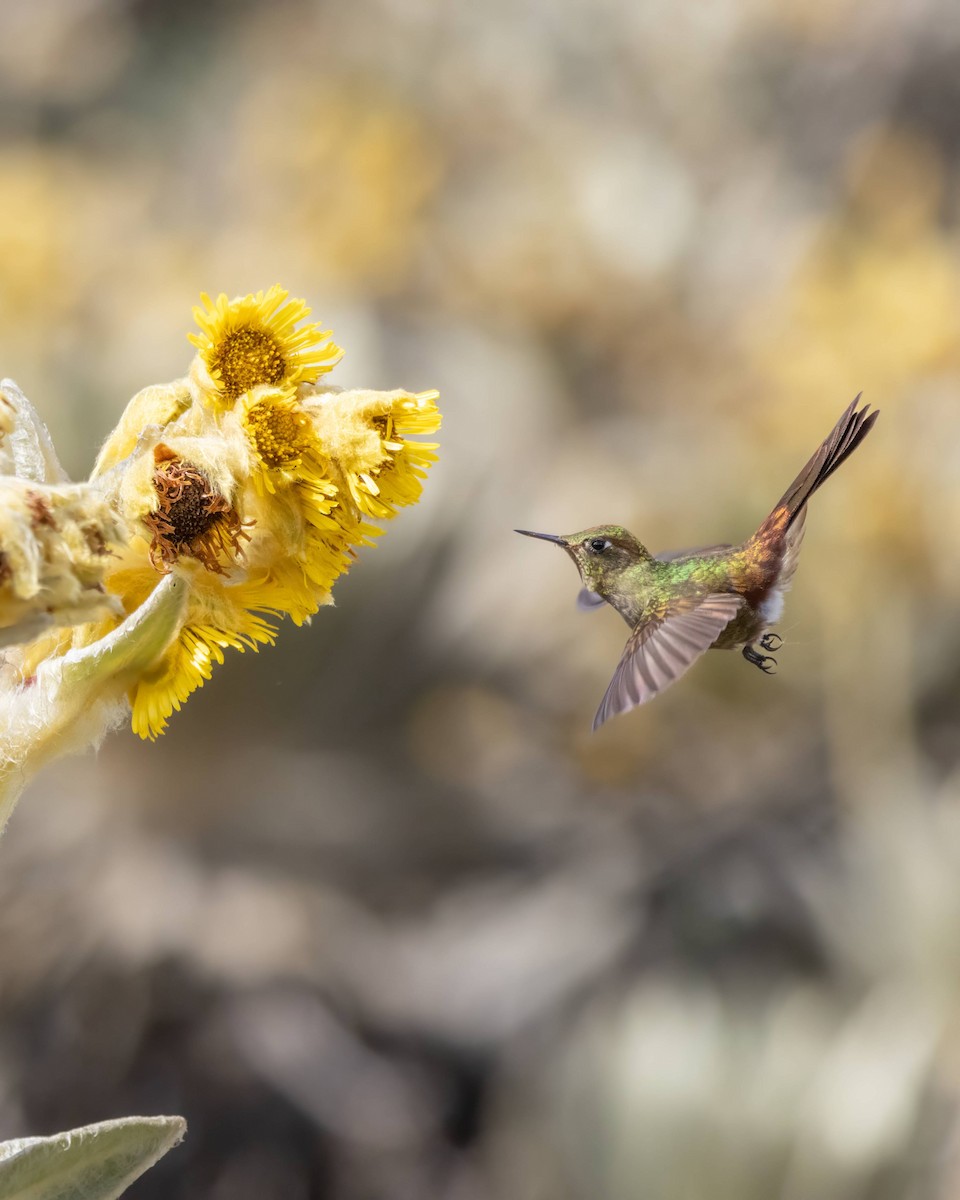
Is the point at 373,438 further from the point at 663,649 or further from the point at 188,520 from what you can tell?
the point at 663,649

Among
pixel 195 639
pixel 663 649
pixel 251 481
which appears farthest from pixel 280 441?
pixel 663 649

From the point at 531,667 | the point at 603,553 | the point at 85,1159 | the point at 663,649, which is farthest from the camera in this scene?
the point at 531,667

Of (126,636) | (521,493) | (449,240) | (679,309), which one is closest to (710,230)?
(679,309)

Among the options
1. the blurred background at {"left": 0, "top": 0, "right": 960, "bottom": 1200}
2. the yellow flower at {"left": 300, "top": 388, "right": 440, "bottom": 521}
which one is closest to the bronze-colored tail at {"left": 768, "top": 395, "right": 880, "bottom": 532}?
the yellow flower at {"left": 300, "top": 388, "right": 440, "bottom": 521}

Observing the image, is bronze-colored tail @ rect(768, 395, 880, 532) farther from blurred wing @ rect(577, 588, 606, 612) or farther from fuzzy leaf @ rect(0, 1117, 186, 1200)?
fuzzy leaf @ rect(0, 1117, 186, 1200)

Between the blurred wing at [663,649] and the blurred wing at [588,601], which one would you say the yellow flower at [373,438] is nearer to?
the blurred wing at [663,649]

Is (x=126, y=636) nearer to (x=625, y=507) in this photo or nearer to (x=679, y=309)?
(x=625, y=507)
